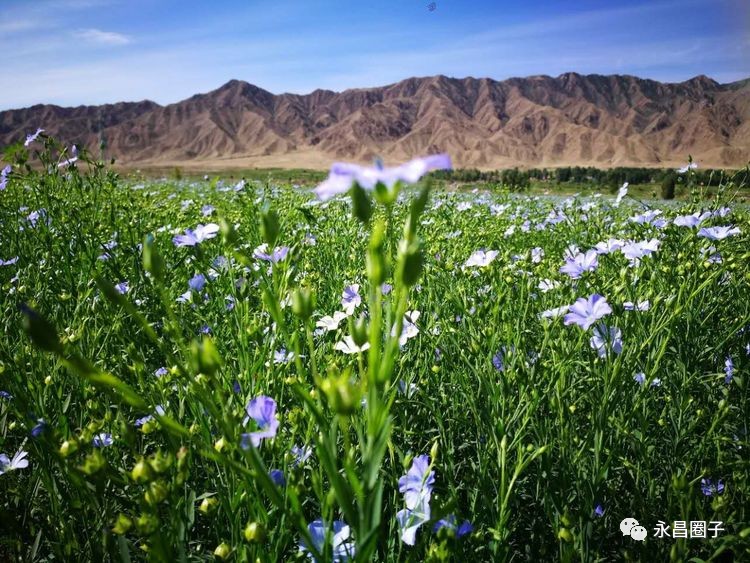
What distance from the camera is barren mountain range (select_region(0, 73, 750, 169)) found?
362ft

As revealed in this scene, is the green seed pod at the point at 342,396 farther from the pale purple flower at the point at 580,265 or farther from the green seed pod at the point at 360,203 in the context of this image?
the pale purple flower at the point at 580,265

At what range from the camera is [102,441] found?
3.86 feet

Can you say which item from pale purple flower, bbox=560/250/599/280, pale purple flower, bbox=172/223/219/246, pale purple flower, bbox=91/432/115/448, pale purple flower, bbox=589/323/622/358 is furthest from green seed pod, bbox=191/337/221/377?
pale purple flower, bbox=560/250/599/280

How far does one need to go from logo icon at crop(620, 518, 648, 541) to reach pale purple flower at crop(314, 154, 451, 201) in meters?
1.05

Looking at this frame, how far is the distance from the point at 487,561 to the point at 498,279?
0.95m

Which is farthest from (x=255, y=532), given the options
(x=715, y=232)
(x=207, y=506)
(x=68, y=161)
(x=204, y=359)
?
(x=68, y=161)

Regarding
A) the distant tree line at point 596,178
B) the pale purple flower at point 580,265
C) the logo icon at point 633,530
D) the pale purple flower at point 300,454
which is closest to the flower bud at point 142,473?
the pale purple flower at point 300,454

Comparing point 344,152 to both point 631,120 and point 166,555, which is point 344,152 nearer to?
point 631,120

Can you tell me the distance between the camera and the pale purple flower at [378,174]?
506 mm

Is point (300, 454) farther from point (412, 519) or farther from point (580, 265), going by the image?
point (580, 265)

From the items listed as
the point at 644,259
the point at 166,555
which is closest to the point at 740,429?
the point at 644,259

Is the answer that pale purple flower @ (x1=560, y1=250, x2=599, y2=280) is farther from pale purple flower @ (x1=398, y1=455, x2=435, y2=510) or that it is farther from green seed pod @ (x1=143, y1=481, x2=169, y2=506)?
green seed pod @ (x1=143, y1=481, x2=169, y2=506)

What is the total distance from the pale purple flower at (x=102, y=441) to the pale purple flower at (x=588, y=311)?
1219 mm

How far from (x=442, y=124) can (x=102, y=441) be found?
13156 centimetres
